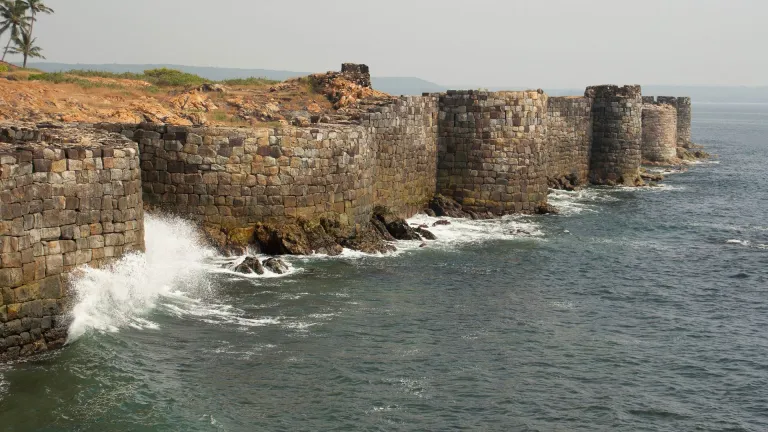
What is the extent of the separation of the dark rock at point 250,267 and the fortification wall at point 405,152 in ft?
30.3

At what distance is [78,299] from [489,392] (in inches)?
374

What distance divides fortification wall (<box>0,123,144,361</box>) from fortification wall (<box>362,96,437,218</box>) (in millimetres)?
14696

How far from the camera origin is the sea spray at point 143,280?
20.2 metres

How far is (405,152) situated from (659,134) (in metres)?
41.7

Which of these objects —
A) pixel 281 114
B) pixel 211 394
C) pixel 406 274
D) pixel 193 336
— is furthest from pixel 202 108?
pixel 211 394

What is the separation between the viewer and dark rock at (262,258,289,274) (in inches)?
1082

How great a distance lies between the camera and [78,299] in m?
19.9

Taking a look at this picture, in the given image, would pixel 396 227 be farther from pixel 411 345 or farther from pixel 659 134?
pixel 659 134

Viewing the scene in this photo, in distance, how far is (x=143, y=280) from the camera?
22.8 m

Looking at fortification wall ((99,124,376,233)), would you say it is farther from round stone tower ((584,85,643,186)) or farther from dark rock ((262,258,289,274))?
round stone tower ((584,85,643,186))

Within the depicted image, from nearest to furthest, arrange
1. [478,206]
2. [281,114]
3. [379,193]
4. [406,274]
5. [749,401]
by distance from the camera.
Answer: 1. [749,401]
2. [406,274]
3. [379,193]
4. [478,206]
5. [281,114]

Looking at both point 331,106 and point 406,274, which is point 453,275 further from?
point 331,106

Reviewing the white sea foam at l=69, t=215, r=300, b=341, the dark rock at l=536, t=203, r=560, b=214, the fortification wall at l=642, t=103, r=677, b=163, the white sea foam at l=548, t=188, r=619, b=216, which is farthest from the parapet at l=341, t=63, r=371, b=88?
the fortification wall at l=642, t=103, r=677, b=163

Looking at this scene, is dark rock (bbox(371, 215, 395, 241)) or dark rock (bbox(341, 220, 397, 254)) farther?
dark rock (bbox(371, 215, 395, 241))
